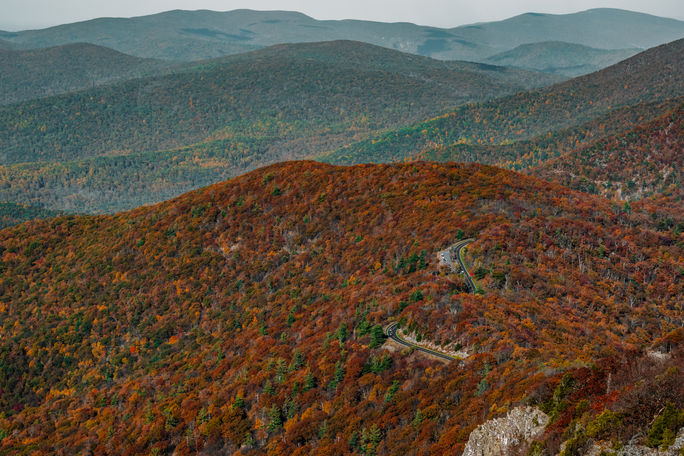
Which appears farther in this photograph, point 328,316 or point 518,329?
point 328,316

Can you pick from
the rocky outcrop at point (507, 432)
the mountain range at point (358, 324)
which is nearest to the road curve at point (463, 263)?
the mountain range at point (358, 324)

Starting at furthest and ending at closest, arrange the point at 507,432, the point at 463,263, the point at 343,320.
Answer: the point at 463,263 → the point at 343,320 → the point at 507,432

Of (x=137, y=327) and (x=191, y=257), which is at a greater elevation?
(x=191, y=257)

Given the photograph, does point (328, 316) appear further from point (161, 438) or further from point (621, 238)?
point (621, 238)

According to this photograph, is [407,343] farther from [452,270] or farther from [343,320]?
[452,270]

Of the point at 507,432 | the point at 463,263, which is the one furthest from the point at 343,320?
the point at 507,432

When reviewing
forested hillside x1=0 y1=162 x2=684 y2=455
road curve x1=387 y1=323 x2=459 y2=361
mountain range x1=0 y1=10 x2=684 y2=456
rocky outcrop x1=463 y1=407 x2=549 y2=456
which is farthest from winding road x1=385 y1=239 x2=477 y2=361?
rocky outcrop x1=463 y1=407 x2=549 y2=456

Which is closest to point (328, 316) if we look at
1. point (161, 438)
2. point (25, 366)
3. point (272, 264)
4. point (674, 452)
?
point (161, 438)
